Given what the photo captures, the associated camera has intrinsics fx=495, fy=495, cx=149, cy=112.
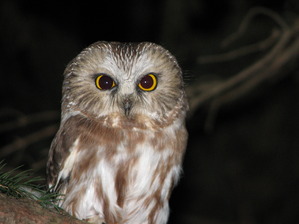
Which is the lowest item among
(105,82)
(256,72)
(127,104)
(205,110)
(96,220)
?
(96,220)

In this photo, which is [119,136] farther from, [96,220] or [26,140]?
[26,140]

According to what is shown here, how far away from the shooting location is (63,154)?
389 cm

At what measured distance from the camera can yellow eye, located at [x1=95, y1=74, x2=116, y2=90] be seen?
395 centimetres

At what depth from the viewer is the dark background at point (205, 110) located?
606cm

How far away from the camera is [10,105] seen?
21.1 feet

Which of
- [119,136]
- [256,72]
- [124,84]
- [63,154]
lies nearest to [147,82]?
[124,84]

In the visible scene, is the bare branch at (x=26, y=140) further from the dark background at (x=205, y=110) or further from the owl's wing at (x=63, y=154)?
the owl's wing at (x=63, y=154)

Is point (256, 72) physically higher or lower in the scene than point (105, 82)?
higher

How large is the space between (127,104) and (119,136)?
26cm

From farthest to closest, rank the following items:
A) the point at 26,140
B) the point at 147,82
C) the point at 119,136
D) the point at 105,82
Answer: the point at 26,140 → the point at 147,82 → the point at 105,82 → the point at 119,136

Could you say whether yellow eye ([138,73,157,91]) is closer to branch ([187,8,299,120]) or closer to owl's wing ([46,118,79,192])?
owl's wing ([46,118,79,192])

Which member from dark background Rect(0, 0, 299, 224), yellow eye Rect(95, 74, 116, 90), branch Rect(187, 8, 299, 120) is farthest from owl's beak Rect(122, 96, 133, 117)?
dark background Rect(0, 0, 299, 224)

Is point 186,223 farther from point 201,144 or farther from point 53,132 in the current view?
point 53,132

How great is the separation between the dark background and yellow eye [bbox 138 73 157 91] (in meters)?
1.80
